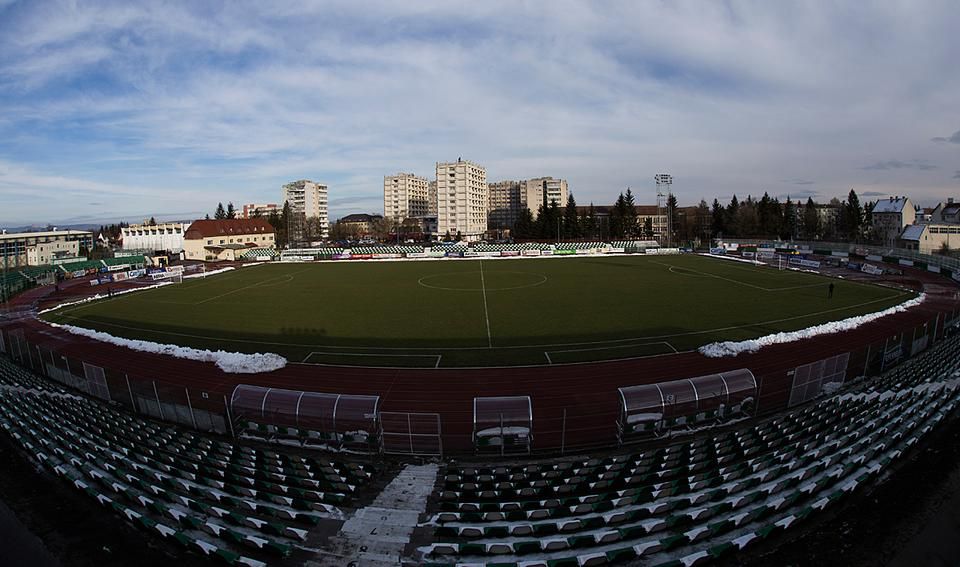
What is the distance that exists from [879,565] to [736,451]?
3571 millimetres

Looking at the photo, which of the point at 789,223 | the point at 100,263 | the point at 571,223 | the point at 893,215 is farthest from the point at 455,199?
the point at 893,215

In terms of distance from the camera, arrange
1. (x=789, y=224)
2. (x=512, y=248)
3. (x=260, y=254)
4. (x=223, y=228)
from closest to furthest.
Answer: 1. (x=512, y=248)
2. (x=260, y=254)
3. (x=223, y=228)
4. (x=789, y=224)

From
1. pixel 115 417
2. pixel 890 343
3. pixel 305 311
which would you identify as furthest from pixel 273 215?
pixel 890 343

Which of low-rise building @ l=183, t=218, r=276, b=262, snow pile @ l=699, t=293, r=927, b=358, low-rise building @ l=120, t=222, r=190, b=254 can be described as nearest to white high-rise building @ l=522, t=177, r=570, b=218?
low-rise building @ l=183, t=218, r=276, b=262

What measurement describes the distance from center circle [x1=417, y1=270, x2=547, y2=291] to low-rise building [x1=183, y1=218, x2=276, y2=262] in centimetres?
4866

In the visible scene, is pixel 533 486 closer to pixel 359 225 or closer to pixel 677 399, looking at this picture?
pixel 677 399

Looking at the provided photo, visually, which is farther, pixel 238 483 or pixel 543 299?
pixel 543 299

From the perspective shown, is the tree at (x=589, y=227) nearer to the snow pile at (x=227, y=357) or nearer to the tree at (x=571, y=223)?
the tree at (x=571, y=223)

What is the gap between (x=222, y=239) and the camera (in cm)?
8650

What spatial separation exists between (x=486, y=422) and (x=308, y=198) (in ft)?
556

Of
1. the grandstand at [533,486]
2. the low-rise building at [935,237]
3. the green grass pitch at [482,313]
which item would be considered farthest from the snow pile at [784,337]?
the low-rise building at [935,237]

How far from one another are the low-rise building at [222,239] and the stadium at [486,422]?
51649mm

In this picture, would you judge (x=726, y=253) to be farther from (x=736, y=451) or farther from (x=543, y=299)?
(x=736, y=451)

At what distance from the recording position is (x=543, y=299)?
1419 inches
